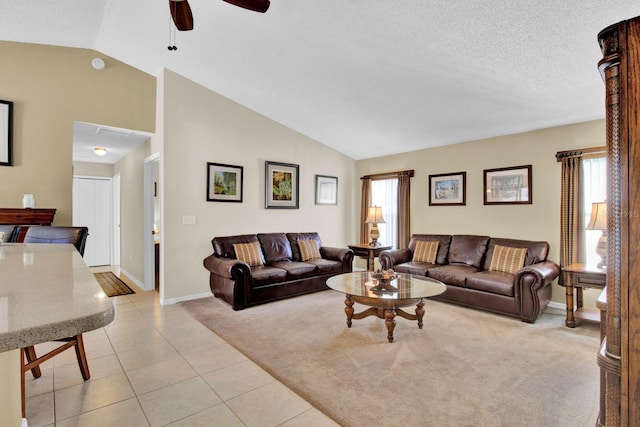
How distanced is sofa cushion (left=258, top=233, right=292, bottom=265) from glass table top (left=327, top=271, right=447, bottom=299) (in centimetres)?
148

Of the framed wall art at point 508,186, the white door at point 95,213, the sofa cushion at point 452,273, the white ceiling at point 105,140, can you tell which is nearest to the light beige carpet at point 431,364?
the sofa cushion at point 452,273

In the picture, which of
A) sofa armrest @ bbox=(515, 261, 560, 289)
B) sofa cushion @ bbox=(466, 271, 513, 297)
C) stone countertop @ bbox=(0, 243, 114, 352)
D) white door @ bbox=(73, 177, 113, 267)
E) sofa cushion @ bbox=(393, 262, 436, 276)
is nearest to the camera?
stone countertop @ bbox=(0, 243, 114, 352)

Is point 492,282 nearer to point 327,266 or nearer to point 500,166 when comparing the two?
point 500,166

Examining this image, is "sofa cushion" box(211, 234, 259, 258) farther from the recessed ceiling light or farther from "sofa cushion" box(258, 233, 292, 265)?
the recessed ceiling light

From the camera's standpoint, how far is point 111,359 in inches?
107

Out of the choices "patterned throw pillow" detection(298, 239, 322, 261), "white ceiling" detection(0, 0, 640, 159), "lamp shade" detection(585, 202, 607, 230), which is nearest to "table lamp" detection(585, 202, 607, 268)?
"lamp shade" detection(585, 202, 607, 230)

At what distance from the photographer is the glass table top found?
3.15 meters

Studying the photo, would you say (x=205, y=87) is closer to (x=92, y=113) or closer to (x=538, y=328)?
(x=92, y=113)

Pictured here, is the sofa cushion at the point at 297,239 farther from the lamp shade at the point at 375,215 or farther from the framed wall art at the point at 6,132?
the framed wall art at the point at 6,132

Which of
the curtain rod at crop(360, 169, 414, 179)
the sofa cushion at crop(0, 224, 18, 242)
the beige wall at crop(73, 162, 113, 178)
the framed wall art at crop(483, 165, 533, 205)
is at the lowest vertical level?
the sofa cushion at crop(0, 224, 18, 242)

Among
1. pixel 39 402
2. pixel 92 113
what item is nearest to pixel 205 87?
pixel 92 113

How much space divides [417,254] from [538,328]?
1954 millimetres

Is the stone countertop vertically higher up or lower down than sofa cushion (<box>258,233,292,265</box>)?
higher up

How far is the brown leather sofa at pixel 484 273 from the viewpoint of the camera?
358 centimetres
